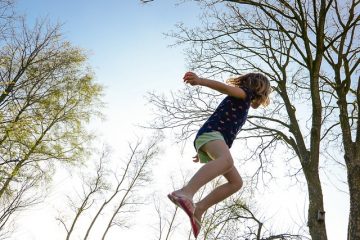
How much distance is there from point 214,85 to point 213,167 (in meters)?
0.62

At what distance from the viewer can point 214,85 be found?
8.62ft

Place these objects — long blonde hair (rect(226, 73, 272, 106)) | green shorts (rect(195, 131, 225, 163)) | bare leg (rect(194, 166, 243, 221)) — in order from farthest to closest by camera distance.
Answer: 1. long blonde hair (rect(226, 73, 272, 106))
2. bare leg (rect(194, 166, 243, 221))
3. green shorts (rect(195, 131, 225, 163))

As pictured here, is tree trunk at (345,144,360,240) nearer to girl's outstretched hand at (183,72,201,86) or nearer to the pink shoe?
the pink shoe

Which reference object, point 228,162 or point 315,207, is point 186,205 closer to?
point 228,162

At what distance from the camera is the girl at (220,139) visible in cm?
Result: 254

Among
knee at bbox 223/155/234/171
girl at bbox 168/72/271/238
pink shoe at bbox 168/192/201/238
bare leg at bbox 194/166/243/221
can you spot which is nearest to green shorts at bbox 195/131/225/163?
girl at bbox 168/72/271/238

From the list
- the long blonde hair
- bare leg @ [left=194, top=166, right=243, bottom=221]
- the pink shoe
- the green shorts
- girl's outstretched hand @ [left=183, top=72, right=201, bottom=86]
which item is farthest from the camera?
the long blonde hair

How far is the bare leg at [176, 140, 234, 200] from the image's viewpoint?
8.43 feet

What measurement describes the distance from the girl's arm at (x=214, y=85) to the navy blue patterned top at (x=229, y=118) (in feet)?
0.24

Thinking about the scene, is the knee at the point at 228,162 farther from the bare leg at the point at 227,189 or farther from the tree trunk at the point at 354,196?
the tree trunk at the point at 354,196

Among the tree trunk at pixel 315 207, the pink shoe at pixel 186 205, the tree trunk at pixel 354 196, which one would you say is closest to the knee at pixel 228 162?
the pink shoe at pixel 186 205

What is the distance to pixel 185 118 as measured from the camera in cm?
801

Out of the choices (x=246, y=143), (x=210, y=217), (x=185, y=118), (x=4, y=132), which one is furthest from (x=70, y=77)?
(x=210, y=217)

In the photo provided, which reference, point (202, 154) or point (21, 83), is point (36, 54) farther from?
point (202, 154)
